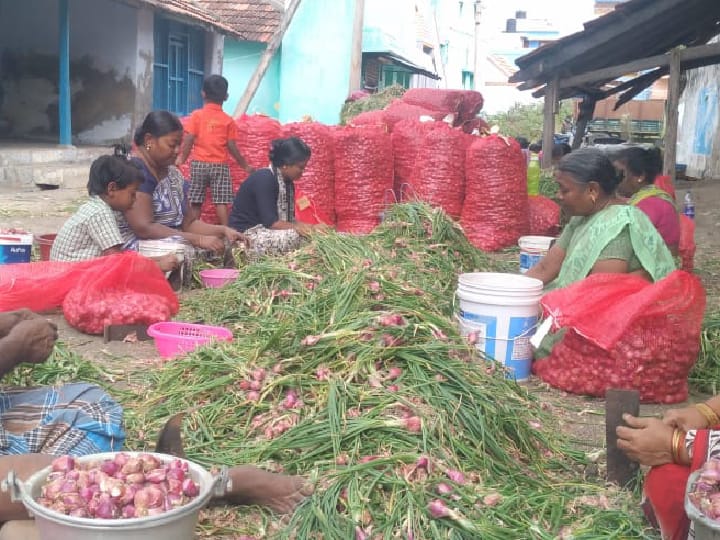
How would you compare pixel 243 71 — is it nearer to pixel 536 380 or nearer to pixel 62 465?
pixel 536 380

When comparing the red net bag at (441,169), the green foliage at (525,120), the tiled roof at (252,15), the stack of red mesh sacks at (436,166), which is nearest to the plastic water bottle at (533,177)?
the stack of red mesh sacks at (436,166)

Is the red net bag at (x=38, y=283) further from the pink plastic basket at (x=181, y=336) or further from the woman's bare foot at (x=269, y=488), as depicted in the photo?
the woman's bare foot at (x=269, y=488)

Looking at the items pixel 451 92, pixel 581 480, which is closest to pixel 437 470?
pixel 581 480

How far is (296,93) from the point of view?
19.1 meters

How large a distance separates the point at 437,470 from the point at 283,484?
17.9 inches

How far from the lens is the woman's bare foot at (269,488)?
238 cm

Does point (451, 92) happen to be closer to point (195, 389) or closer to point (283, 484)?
point (195, 389)

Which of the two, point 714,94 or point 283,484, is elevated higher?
point 714,94

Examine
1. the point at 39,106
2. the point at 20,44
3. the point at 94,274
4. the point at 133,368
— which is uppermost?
the point at 20,44

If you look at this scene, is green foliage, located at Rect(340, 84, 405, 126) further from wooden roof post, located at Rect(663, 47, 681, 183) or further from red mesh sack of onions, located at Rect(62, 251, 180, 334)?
red mesh sack of onions, located at Rect(62, 251, 180, 334)

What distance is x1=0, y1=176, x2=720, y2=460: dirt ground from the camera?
135 inches

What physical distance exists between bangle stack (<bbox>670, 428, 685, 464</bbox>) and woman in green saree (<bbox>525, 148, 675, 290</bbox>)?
1.65 metres

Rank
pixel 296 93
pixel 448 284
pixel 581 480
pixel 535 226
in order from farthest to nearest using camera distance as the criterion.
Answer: pixel 296 93, pixel 535 226, pixel 448 284, pixel 581 480

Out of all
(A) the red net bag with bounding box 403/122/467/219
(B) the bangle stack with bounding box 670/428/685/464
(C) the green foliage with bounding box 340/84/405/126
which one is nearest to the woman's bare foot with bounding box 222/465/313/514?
(B) the bangle stack with bounding box 670/428/685/464
